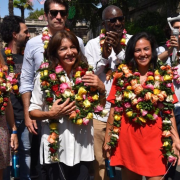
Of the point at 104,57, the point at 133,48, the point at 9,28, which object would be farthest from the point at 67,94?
the point at 9,28

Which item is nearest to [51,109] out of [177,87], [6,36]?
[177,87]

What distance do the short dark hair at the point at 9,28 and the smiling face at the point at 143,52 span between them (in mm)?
2218

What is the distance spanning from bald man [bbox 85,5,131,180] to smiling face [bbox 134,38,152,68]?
1.52ft

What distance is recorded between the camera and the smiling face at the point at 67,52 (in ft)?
10.5

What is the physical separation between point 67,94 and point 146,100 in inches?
31.6

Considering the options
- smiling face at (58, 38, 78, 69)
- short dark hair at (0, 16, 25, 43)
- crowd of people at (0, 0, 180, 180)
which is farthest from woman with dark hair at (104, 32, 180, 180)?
short dark hair at (0, 16, 25, 43)

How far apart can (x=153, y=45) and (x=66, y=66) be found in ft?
3.21

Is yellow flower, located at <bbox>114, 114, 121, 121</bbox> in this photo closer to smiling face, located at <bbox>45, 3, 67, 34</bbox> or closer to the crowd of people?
the crowd of people

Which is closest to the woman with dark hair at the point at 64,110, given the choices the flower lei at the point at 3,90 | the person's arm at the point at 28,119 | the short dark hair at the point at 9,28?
the flower lei at the point at 3,90

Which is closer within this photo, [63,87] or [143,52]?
[63,87]

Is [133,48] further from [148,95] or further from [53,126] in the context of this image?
[53,126]

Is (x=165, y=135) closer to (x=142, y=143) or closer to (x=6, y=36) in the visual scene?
(x=142, y=143)

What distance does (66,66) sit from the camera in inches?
131

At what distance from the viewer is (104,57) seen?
159 inches
